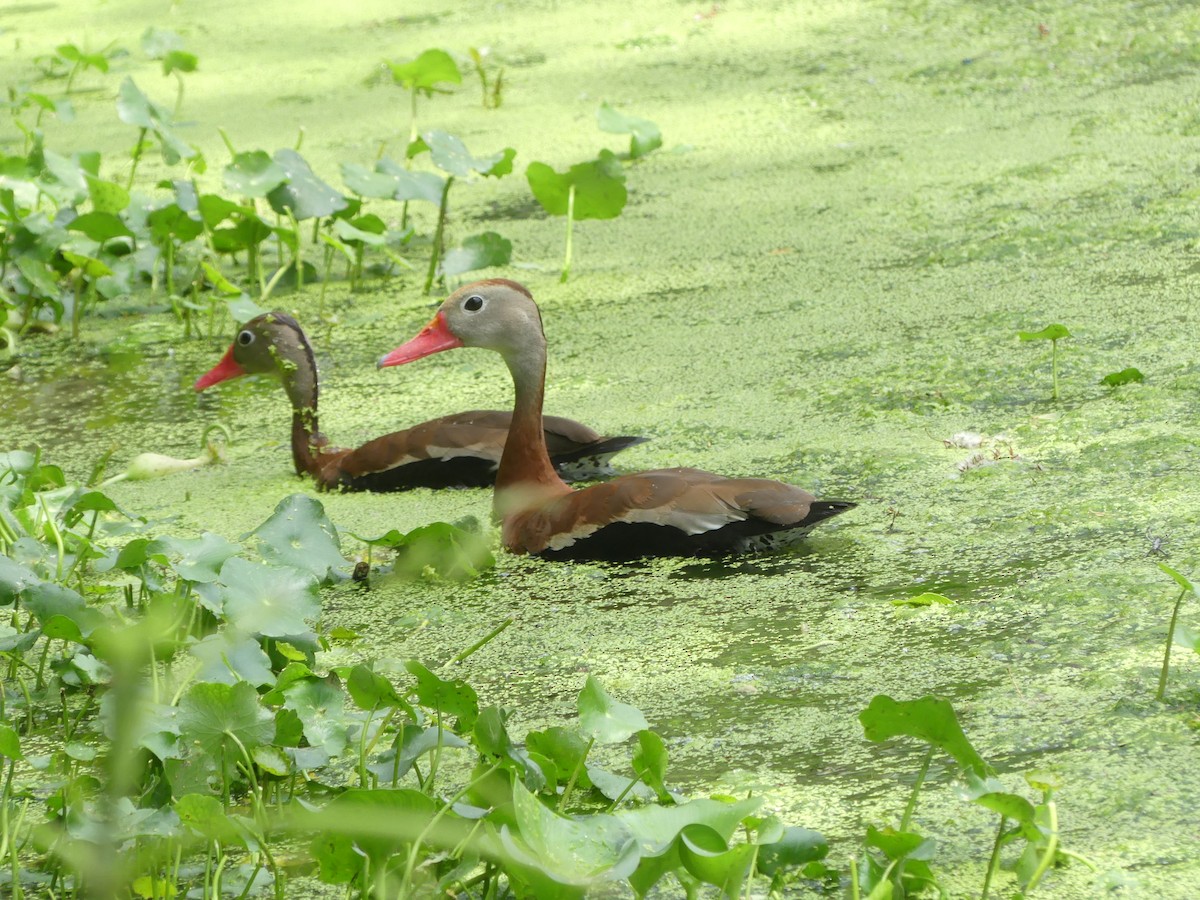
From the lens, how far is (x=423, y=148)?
13.3 ft

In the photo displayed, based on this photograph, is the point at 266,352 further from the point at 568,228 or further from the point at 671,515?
the point at 671,515

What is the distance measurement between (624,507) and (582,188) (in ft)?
5.39

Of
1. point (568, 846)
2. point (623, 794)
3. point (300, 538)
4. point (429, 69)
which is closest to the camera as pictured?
point (568, 846)

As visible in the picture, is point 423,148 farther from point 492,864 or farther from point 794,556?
point 492,864

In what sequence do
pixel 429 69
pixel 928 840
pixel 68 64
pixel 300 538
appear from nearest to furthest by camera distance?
pixel 928 840 → pixel 300 538 → pixel 429 69 → pixel 68 64

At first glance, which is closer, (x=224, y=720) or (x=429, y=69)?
(x=224, y=720)

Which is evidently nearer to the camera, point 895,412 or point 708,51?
point 895,412

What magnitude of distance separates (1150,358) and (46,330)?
104 inches

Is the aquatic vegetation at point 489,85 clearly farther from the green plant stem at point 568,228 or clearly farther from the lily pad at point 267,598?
the lily pad at point 267,598

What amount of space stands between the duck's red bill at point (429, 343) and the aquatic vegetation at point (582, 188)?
0.93 metres

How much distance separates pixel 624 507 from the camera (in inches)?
100

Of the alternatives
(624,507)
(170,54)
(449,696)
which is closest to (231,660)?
(449,696)

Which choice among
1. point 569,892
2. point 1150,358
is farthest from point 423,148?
point 569,892

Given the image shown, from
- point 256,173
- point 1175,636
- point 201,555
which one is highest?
point 256,173
